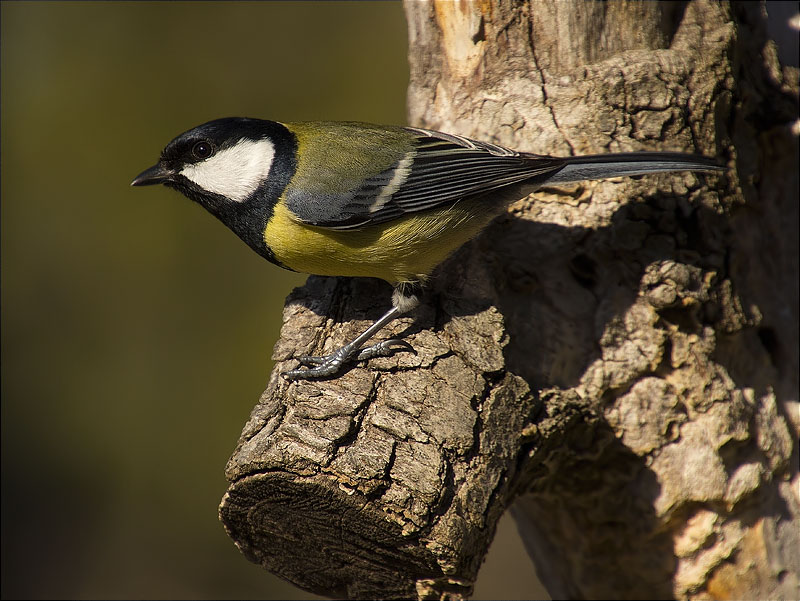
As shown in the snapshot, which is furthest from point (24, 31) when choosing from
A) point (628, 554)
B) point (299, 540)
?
point (628, 554)

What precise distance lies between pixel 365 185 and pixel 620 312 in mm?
989

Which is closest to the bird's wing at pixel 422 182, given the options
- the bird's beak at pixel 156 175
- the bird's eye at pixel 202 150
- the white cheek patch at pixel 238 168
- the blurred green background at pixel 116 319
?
the white cheek patch at pixel 238 168

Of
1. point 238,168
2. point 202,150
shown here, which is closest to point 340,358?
point 238,168

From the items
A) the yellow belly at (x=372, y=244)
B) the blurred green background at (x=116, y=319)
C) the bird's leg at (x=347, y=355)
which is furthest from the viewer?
the blurred green background at (x=116, y=319)

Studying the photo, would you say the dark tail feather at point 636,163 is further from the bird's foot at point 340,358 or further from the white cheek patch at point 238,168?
the white cheek patch at point 238,168

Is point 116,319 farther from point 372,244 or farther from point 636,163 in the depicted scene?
point 636,163

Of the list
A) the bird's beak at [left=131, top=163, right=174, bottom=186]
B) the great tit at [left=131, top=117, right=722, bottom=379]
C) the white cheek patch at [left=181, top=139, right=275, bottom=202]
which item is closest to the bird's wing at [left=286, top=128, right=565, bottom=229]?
the great tit at [left=131, top=117, right=722, bottom=379]

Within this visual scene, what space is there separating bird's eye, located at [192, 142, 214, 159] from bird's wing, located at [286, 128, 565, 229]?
0.36m

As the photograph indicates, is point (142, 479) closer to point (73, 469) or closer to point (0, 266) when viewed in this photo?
point (73, 469)

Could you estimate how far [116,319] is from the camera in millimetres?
4422

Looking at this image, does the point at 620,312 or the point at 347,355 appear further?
the point at 620,312

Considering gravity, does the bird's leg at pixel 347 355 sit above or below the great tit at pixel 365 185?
below

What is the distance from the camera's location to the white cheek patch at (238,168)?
7.89 ft

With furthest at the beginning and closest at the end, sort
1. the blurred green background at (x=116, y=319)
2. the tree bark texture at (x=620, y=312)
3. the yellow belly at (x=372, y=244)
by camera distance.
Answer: the blurred green background at (x=116, y=319)
the yellow belly at (x=372, y=244)
the tree bark texture at (x=620, y=312)
